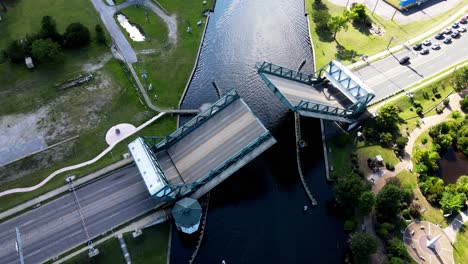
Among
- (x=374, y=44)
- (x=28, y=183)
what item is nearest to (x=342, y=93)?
(x=374, y=44)

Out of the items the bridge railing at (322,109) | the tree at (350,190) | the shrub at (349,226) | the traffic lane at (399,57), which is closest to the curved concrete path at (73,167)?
the bridge railing at (322,109)

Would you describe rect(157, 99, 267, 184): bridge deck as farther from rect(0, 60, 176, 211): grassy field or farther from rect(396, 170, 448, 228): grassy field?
rect(396, 170, 448, 228): grassy field

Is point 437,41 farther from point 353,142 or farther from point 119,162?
point 119,162

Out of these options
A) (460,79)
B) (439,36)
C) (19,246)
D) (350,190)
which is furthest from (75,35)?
(439,36)

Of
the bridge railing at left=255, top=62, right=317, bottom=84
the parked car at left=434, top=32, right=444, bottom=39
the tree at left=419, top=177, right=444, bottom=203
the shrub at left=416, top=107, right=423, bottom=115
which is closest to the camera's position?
the tree at left=419, top=177, right=444, bottom=203

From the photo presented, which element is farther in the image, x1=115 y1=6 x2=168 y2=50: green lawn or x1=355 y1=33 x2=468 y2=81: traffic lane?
x1=115 y1=6 x2=168 y2=50: green lawn

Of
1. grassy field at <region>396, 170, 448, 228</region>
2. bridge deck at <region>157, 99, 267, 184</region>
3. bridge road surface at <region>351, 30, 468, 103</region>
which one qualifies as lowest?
grassy field at <region>396, 170, 448, 228</region>

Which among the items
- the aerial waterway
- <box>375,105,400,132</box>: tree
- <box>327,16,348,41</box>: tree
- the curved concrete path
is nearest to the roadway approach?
the curved concrete path

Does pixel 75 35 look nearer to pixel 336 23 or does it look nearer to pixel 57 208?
pixel 57 208

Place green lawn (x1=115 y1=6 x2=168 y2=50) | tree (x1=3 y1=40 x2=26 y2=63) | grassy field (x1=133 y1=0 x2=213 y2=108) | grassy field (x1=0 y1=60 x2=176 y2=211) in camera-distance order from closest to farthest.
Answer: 1. grassy field (x1=0 y1=60 x2=176 y2=211)
2. grassy field (x1=133 y1=0 x2=213 y2=108)
3. tree (x1=3 y1=40 x2=26 y2=63)
4. green lawn (x1=115 y1=6 x2=168 y2=50)
